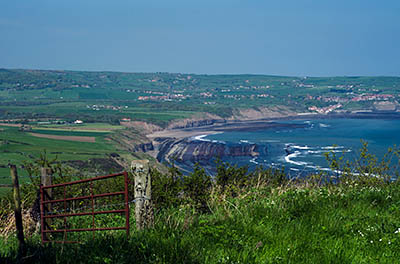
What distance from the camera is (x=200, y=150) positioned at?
7419cm

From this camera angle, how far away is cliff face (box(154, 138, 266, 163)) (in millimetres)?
69162

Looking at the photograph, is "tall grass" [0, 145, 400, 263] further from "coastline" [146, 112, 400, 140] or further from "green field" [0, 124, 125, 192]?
"coastline" [146, 112, 400, 140]

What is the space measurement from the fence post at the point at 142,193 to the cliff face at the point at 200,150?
190 feet

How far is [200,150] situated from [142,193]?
220 ft

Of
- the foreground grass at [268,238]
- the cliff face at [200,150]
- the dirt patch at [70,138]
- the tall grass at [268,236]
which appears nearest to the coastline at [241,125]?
the cliff face at [200,150]

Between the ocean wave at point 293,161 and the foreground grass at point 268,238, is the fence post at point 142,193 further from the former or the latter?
the ocean wave at point 293,161

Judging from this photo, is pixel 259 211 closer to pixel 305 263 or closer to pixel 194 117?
pixel 305 263

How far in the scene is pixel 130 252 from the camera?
18.5 feet

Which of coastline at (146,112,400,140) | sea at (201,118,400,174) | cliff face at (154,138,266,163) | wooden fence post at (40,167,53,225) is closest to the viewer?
wooden fence post at (40,167,53,225)

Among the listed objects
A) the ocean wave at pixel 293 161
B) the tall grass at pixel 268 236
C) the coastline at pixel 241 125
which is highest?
the tall grass at pixel 268 236

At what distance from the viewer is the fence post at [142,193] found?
7.07m

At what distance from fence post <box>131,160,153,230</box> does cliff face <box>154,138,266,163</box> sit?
58.0m

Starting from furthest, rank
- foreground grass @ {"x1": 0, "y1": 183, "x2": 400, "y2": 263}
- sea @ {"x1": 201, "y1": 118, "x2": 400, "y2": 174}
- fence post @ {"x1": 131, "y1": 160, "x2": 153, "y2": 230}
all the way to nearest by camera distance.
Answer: sea @ {"x1": 201, "y1": 118, "x2": 400, "y2": 174}
fence post @ {"x1": 131, "y1": 160, "x2": 153, "y2": 230}
foreground grass @ {"x1": 0, "y1": 183, "x2": 400, "y2": 263}

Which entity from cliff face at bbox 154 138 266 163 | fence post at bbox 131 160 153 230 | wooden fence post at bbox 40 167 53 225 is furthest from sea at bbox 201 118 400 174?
fence post at bbox 131 160 153 230
